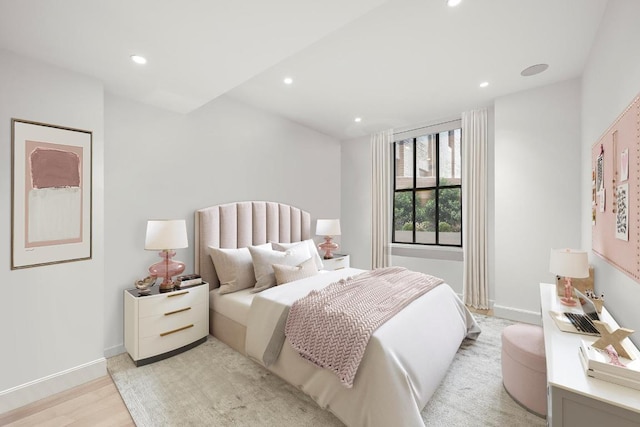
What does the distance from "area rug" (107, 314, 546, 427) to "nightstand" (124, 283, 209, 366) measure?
4.6 inches

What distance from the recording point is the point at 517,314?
10.9 ft

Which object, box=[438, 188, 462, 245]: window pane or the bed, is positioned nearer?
the bed

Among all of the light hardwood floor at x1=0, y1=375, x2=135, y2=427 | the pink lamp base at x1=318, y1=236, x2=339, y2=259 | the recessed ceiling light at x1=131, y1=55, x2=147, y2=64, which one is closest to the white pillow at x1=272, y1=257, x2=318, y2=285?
the pink lamp base at x1=318, y1=236, x2=339, y2=259

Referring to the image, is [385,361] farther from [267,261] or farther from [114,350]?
[114,350]

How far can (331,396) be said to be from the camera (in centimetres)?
174

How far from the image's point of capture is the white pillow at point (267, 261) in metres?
2.90

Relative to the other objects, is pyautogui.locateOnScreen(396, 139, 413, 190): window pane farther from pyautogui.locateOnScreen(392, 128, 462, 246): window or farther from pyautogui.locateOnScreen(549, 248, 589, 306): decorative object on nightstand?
pyautogui.locateOnScreen(549, 248, 589, 306): decorative object on nightstand

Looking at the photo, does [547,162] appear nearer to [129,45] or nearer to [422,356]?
[422,356]

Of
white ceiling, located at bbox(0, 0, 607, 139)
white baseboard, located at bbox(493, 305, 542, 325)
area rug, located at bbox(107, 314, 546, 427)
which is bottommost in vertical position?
area rug, located at bbox(107, 314, 546, 427)

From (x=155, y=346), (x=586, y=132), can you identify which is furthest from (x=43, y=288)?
(x=586, y=132)

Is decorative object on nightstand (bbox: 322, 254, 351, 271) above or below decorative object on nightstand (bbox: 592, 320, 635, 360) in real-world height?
below

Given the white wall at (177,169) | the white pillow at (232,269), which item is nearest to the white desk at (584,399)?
the white pillow at (232,269)

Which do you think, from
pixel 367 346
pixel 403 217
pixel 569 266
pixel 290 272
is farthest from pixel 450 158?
pixel 367 346

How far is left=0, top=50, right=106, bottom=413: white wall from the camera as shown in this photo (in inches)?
76.6
